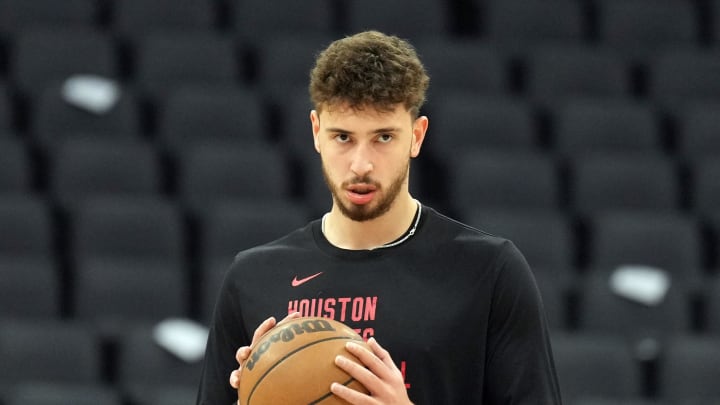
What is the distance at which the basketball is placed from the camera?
1810mm

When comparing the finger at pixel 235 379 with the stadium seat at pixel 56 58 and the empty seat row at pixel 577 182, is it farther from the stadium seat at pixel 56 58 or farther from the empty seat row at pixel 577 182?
the stadium seat at pixel 56 58

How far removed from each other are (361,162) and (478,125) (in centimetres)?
300

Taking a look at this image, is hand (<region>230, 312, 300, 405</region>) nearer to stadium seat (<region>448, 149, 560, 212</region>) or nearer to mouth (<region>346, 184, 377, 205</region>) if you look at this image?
mouth (<region>346, 184, 377, 205</region>)

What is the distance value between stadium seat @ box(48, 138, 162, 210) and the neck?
2.60 meters

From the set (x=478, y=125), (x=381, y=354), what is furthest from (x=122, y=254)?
(x=381, y=354)

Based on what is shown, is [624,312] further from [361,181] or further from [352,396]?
[352,396]

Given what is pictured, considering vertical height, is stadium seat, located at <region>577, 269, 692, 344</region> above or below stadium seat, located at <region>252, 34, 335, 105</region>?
→ below

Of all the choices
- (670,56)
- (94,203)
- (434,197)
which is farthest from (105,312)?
(670,56)

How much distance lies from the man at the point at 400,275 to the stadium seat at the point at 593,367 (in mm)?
1956

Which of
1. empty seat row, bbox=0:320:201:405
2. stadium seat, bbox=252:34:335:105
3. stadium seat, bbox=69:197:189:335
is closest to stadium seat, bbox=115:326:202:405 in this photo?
empty seat row, bbox=0:320:201:405

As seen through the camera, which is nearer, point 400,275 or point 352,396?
point 352,396

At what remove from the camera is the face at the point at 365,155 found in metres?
1.96

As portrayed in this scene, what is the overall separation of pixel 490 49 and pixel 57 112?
184cm

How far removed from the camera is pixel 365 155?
1.95 meters
